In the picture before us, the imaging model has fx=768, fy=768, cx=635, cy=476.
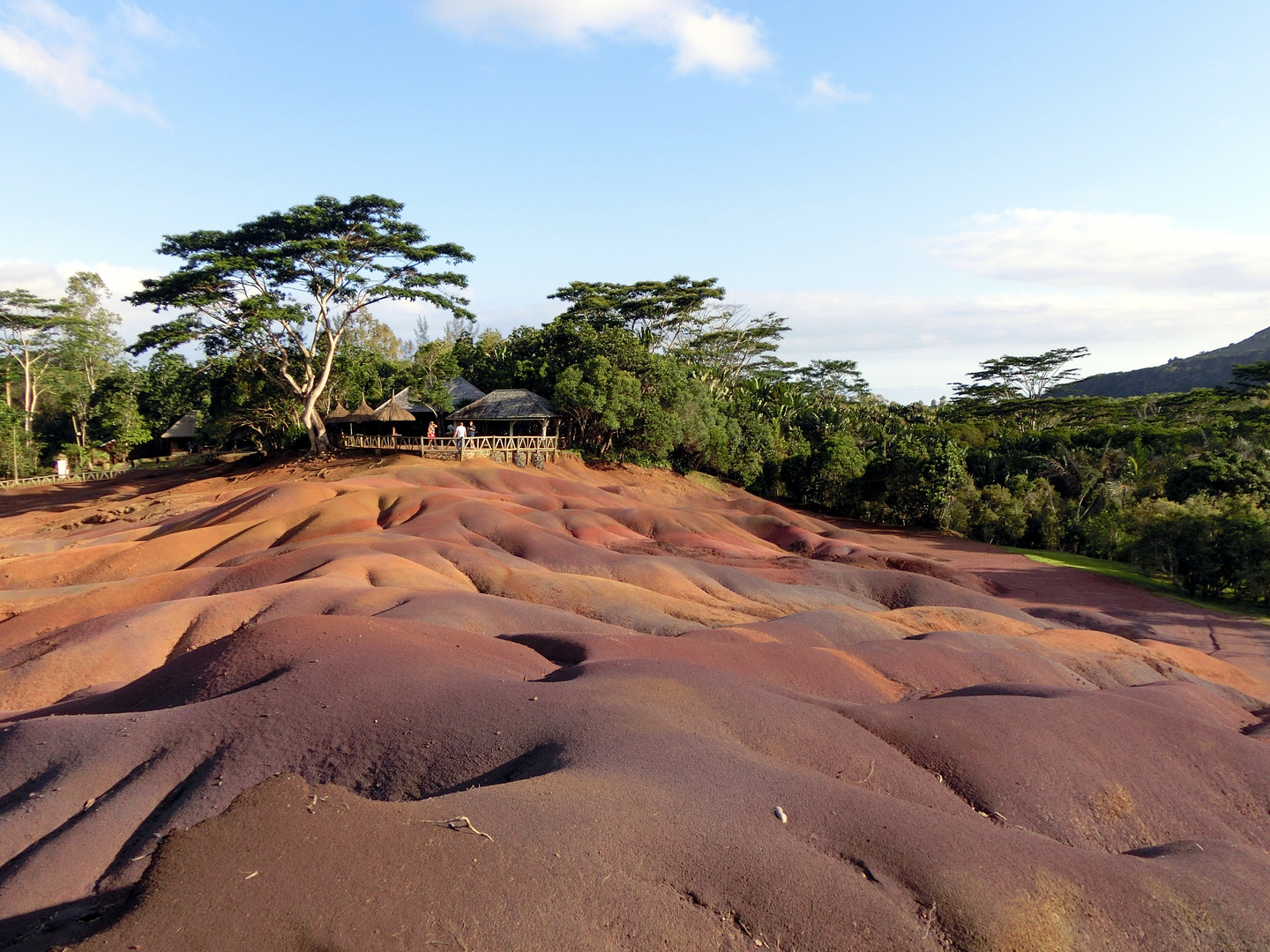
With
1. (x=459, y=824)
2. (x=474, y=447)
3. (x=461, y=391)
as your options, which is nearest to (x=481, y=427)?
(x=461, y=391)

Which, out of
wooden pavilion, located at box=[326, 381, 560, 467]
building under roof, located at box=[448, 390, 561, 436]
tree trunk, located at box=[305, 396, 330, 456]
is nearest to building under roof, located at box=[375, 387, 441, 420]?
wooden pavilion, located at box=[326, 381, 560, 467]

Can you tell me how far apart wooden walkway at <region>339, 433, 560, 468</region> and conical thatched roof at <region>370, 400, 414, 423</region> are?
1141 mm

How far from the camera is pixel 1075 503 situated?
39.1 m

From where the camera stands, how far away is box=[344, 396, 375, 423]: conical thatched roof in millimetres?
44500

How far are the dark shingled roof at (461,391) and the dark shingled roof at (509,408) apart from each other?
2807 mm

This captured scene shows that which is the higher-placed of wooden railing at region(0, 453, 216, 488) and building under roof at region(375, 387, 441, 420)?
building under roof at region(375, 387, 441, 420)

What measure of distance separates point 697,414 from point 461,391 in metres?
14.8

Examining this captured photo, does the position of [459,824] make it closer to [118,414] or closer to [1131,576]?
[1131,576]

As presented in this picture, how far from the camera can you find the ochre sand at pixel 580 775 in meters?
5.47

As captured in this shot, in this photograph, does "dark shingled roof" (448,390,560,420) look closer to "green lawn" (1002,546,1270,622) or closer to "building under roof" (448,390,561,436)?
"building under roof" (448,390,561,436)

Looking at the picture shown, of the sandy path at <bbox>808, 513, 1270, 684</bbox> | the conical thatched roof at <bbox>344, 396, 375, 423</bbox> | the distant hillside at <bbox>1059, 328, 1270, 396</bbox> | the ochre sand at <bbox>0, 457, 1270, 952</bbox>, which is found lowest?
the sandy path at <bbox>808, 513, 1270, 684</bbox>

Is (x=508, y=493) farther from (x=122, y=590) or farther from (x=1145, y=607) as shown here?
(x=1145, y=607)

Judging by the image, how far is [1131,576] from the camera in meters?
31.6

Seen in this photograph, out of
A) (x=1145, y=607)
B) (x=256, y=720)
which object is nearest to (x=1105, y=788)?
(x=256, y=720)
